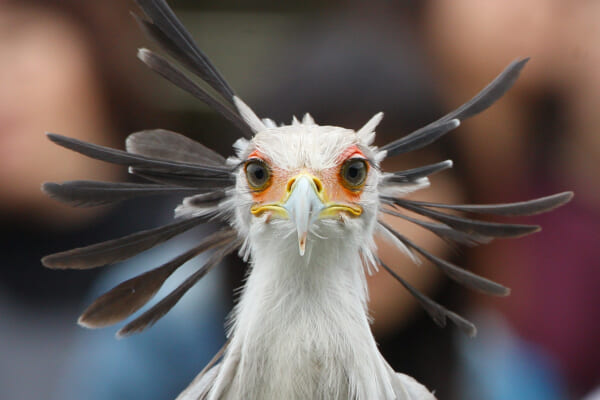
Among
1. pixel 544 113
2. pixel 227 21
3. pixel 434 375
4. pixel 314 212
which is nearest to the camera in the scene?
pixel 314 212

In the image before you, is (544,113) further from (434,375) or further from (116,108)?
(116,108)

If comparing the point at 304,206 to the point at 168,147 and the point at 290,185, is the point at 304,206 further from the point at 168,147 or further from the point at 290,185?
the point at 168,147

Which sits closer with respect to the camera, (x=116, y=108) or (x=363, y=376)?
(x=363, y=376)

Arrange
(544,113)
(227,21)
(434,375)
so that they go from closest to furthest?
(434,375)
(544,113)
(227,21)

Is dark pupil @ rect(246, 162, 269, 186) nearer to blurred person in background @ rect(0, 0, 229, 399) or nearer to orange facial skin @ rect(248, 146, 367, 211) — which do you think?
orange facial skin @ rect(248, 146, 367, 211)

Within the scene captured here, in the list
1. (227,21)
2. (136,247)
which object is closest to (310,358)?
(136,247)

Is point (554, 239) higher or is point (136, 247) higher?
point (136, 247)

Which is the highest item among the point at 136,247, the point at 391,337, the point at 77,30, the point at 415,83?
the point at 77,30
